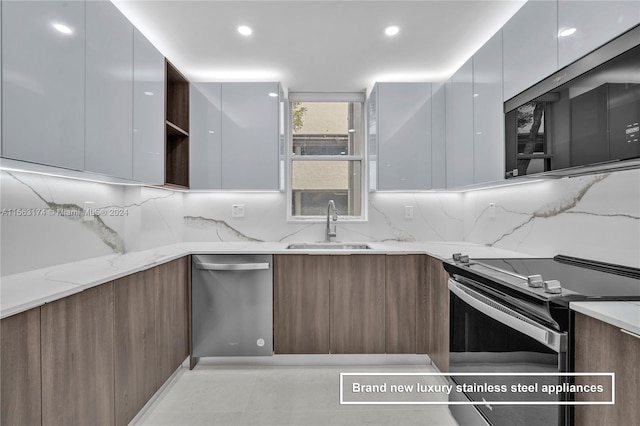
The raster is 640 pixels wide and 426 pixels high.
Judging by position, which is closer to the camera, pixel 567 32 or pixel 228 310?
pixel 567 32

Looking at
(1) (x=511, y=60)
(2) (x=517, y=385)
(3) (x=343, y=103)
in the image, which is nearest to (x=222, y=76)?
(3) (x=343, y=103)

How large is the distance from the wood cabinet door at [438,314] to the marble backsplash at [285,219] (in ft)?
1.94

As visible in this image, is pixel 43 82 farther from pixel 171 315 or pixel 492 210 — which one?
pixel 492 210

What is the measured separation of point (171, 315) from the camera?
6.75 feet

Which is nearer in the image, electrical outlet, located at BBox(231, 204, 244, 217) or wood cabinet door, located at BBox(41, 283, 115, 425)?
wood cabinet door, located at BBox(41, 283, 115, 425)

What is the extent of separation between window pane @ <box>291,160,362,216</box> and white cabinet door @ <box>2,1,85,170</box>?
1957mm

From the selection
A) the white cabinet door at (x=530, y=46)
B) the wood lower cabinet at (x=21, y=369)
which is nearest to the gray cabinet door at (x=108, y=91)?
Result: the wood lower cabinet at (x=21, y=369)

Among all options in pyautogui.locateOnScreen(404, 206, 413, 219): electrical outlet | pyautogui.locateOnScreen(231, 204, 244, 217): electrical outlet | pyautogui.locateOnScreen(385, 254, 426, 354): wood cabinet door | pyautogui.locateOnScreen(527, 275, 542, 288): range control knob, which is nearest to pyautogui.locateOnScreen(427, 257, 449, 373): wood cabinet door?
pyautogui.locateOnScreen(385, 254, 426, 354): wood cabinet door

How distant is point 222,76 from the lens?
2750mm

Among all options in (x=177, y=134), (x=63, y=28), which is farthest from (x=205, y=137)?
(x=63, y=28)

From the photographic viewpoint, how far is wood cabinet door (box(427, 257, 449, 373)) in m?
2.04

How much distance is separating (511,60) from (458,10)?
44 centimetres

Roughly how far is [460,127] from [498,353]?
5.54 ft

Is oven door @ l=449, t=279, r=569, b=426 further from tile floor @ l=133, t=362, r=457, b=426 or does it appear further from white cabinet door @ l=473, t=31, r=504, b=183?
white cabinet door @ l=473, t=31, r=504, b=183
